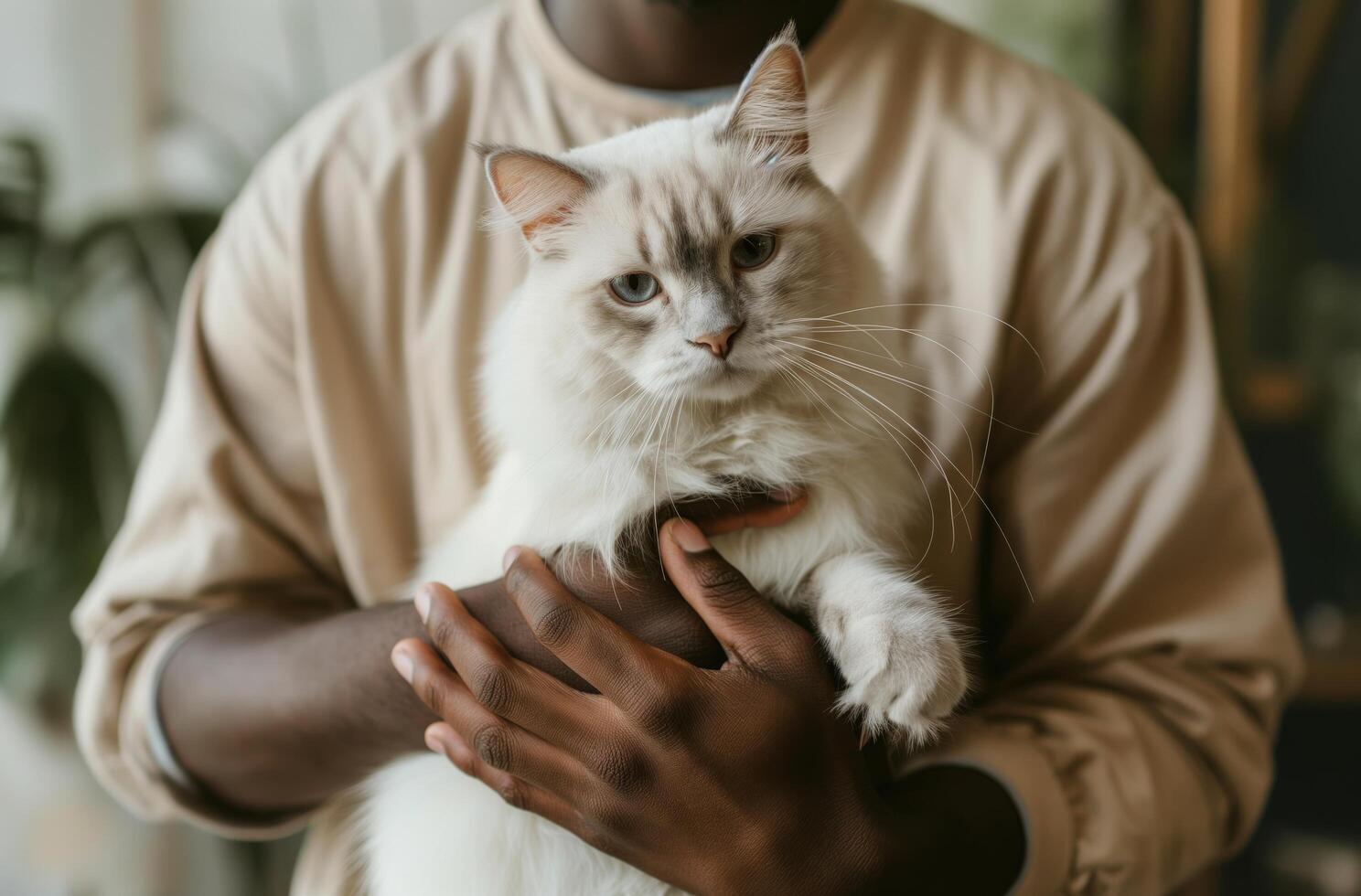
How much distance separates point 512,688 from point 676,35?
83cm

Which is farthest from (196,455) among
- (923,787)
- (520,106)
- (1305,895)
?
(1305,895)

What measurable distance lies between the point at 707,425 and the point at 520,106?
0.58m

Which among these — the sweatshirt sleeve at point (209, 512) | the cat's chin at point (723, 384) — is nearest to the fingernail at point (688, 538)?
the cat's chin at point (723, 384)

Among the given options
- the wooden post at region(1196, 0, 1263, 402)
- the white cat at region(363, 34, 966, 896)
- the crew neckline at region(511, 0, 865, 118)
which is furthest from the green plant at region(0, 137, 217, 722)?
the wooden post at region(1196, 0, 1263, 402)

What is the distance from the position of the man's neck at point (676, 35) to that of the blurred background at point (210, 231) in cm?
101

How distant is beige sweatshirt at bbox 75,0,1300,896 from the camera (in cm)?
112

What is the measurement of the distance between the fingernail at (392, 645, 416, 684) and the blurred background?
1109mm

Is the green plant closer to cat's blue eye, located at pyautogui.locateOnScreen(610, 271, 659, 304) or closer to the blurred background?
the blurred background

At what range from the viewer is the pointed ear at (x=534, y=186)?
873mm

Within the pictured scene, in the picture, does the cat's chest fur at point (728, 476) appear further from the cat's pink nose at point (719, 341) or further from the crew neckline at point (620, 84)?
the crew neckline at point (620, 84)

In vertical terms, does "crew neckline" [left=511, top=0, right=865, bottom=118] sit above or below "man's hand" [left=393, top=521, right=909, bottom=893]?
above

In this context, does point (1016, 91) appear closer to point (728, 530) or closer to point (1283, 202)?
point (728, 530)

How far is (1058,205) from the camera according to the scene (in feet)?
3.78

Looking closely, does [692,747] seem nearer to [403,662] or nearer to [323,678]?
[403,662]
